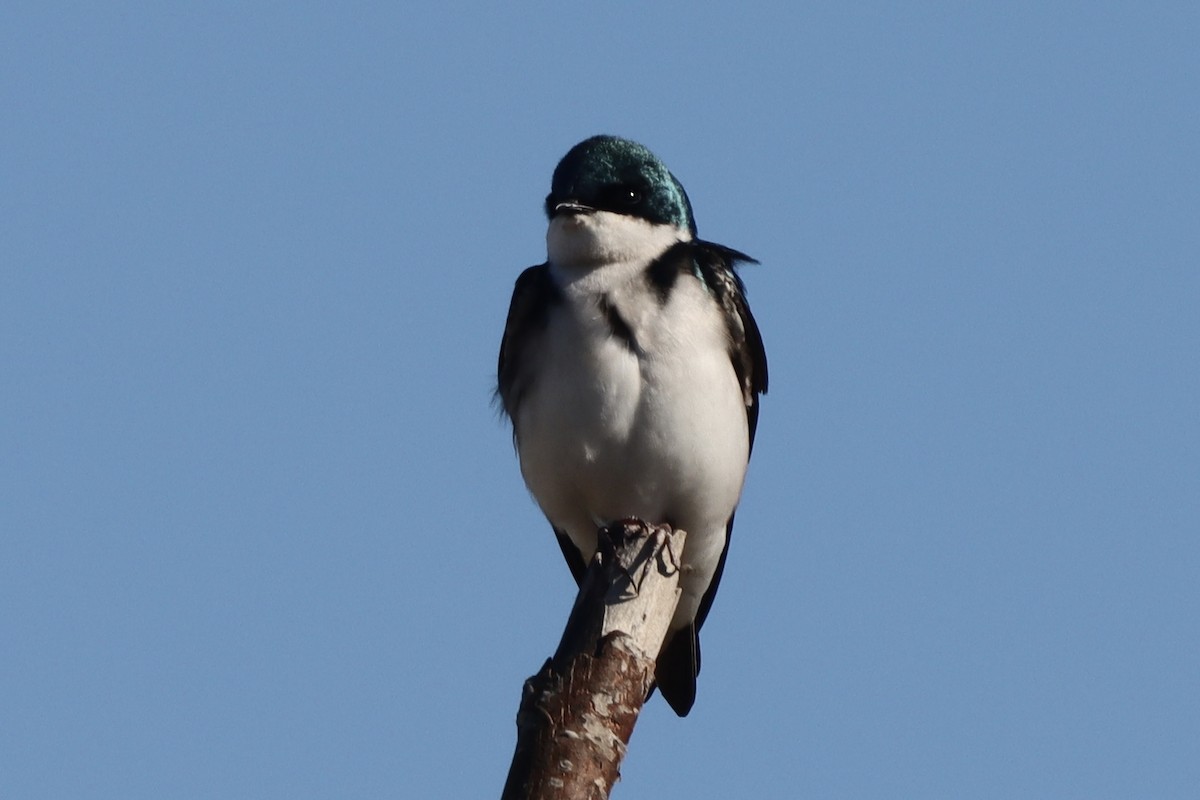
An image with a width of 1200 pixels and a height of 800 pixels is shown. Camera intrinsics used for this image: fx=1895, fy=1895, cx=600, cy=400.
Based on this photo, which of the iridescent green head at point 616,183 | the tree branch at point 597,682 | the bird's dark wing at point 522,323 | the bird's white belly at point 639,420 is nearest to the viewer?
the tree branch at point 597,682

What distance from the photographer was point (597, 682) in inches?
229

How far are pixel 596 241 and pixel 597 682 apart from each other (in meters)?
3.00

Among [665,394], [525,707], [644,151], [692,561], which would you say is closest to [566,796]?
[525,707]

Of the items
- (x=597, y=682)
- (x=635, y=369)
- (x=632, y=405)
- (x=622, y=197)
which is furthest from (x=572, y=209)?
(x=597, y=682)

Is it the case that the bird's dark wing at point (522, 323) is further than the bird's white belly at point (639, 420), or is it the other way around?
the bird's dark wing at point (522, 323)

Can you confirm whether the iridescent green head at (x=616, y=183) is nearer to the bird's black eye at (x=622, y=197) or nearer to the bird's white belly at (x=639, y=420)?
the bird's black eye at (x=622, y=197)

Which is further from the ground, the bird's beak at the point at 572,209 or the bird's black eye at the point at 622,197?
the bird's black eye at the point at 622,197

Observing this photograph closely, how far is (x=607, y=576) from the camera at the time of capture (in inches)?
254

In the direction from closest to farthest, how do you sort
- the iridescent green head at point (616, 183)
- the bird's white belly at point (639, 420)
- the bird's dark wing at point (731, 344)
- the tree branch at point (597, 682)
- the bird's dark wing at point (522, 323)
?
A: the tree branch at point (597, 682), the bird's white belly at point (639, 420), the bird's dark wing at point (522, 323), the bird's dark wing at point (731, 344), the iridescent green head at point (616, 183)

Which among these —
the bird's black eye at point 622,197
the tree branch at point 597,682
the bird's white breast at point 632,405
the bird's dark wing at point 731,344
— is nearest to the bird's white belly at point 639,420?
the bird's white breast at point 632,405

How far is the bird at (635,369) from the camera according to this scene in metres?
8.05

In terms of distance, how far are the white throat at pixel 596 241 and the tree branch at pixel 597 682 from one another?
1998 mm

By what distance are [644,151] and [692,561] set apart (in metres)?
1.92

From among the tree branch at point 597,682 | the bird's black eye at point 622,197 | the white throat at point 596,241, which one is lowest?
the tree branch at point 597,682
